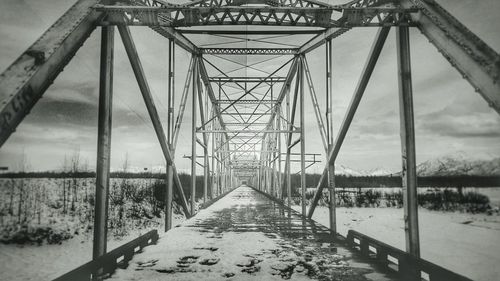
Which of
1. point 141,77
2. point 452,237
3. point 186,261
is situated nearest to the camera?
point 186,261

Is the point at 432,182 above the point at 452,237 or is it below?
above

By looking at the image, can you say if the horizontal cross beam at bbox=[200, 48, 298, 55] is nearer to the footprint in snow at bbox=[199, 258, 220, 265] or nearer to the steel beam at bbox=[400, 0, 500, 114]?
the steel beam at bbox=[400, 0, 500, 114]

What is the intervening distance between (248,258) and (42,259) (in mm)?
7502

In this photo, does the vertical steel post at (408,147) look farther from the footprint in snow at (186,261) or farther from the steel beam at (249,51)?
the steel beam at (249,51)

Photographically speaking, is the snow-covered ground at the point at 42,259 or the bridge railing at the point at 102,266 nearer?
the bridge railing at the point at 102,266

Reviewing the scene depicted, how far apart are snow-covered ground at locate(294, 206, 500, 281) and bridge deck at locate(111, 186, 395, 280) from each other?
4.57m

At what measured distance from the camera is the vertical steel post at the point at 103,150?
16.0ft

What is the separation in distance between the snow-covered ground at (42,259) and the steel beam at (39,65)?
6.00 meters

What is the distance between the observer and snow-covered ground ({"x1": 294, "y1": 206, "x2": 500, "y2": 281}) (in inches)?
352

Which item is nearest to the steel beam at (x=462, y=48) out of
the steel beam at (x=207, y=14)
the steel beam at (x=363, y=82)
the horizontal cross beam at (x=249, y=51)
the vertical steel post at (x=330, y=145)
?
the steel beam at (x=363, y=82)

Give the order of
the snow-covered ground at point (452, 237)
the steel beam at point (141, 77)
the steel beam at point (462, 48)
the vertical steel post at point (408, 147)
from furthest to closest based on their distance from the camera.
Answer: the snow-covered ground at point (452, 237), the steel beam at point (141, 77), the vertical steel post at point (408, 147), the steel beam at point (462, 48)

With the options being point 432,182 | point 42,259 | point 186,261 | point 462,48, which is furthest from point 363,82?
point 432,182

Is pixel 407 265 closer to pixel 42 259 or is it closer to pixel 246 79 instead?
pixel 42 259

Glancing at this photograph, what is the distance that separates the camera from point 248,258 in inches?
194
